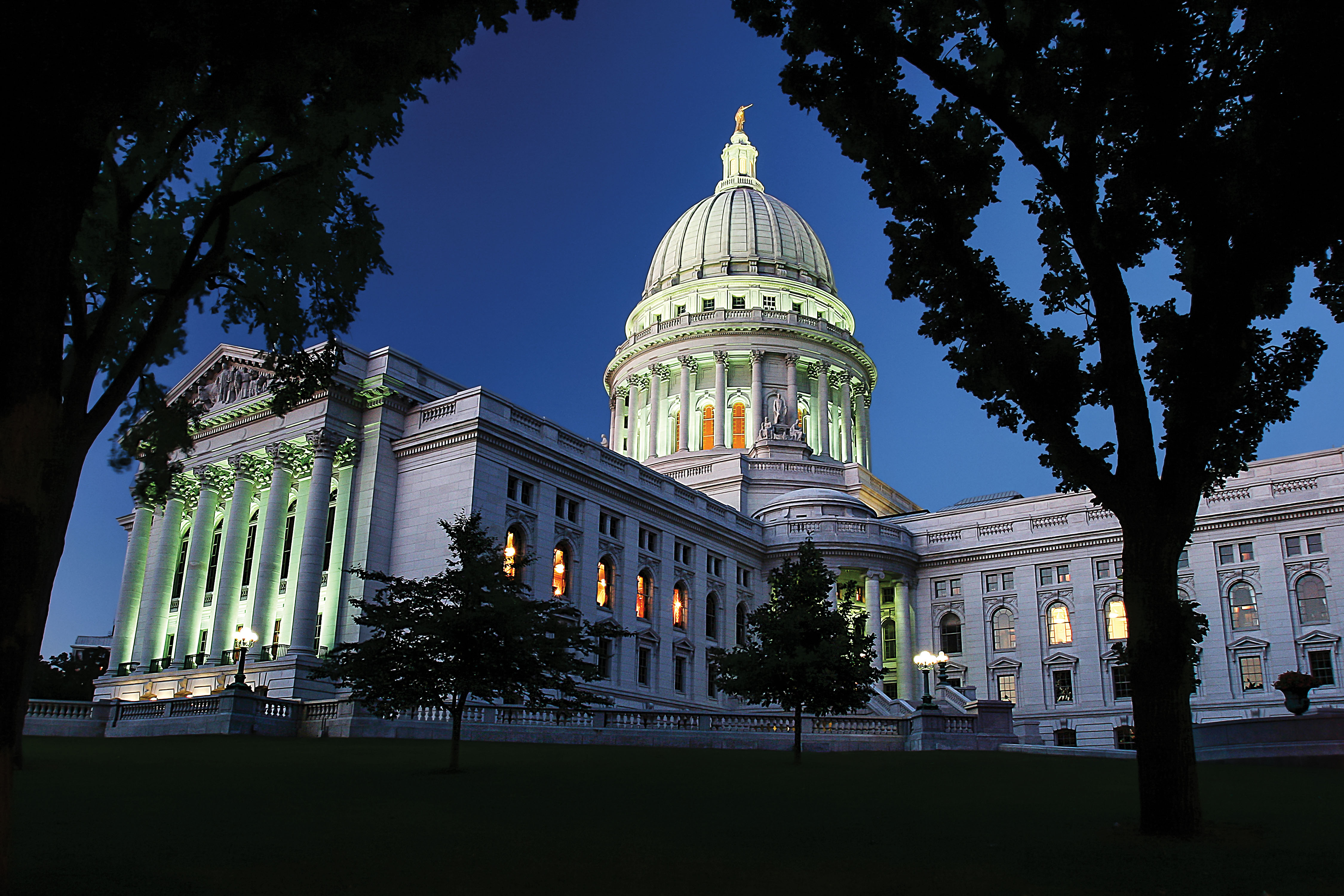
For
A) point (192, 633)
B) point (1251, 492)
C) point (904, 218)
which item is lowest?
point (192, 633)

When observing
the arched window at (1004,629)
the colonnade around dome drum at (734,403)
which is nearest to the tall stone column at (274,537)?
the colonnade around dome drum at (734,403)

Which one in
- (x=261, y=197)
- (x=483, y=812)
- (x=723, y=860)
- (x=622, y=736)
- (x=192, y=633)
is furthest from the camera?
(x=192, y=633)

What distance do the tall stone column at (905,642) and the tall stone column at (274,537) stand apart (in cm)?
3802

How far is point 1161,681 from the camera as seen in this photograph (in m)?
13.9

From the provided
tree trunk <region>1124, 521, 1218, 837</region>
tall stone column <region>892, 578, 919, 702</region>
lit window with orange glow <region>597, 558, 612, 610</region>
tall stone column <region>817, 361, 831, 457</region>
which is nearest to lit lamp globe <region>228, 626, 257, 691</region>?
lit window with orange glow <region>597, 558, 612, 610</region>

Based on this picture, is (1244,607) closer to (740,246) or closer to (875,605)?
(875,605)

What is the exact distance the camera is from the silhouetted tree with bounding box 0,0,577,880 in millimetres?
8852

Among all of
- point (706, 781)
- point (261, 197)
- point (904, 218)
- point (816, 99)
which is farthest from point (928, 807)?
point (261, 197)

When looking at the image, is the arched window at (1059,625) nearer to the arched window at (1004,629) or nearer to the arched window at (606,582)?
the arched window at (1004,629)

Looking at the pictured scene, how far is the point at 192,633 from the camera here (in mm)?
53656

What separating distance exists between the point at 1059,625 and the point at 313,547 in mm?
45300

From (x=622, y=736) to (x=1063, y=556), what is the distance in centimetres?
4164

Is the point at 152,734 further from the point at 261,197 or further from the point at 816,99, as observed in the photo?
the point at 816,99

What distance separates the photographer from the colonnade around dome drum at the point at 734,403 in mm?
90812
